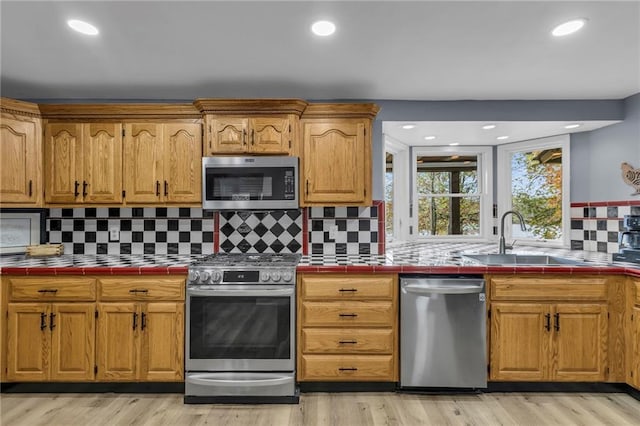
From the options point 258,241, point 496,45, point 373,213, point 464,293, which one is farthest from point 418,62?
point 258,241

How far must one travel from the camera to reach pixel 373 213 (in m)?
3.15

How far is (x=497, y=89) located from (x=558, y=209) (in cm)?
151

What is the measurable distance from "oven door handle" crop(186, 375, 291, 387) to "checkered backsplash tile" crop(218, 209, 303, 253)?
106 centimetres

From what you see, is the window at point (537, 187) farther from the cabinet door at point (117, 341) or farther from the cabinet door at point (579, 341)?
the cabinet door at point (117, 341)

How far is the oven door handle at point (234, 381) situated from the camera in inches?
93.3

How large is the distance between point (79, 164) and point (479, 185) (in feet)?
12.4

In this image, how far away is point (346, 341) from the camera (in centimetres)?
246

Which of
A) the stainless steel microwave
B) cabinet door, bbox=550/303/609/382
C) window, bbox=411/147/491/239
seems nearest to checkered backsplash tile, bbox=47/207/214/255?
the stainless steel microwave

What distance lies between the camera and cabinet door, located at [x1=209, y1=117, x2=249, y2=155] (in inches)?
109

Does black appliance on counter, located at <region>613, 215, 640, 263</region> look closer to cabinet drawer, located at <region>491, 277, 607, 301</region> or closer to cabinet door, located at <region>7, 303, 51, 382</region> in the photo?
cabinet drawer, located at <region>491, 277, 607, 301</region>

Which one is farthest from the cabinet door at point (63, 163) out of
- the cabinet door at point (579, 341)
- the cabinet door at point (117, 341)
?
the cabinet door at point (579, 341)

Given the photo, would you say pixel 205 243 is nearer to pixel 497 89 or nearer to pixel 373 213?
pixel 373 213

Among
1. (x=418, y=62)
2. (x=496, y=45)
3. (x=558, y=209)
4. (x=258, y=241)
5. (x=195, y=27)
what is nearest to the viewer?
(x=195, y=27)

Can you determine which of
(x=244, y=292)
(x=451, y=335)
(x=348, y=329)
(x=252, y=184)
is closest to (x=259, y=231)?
(x=252, y=184)
